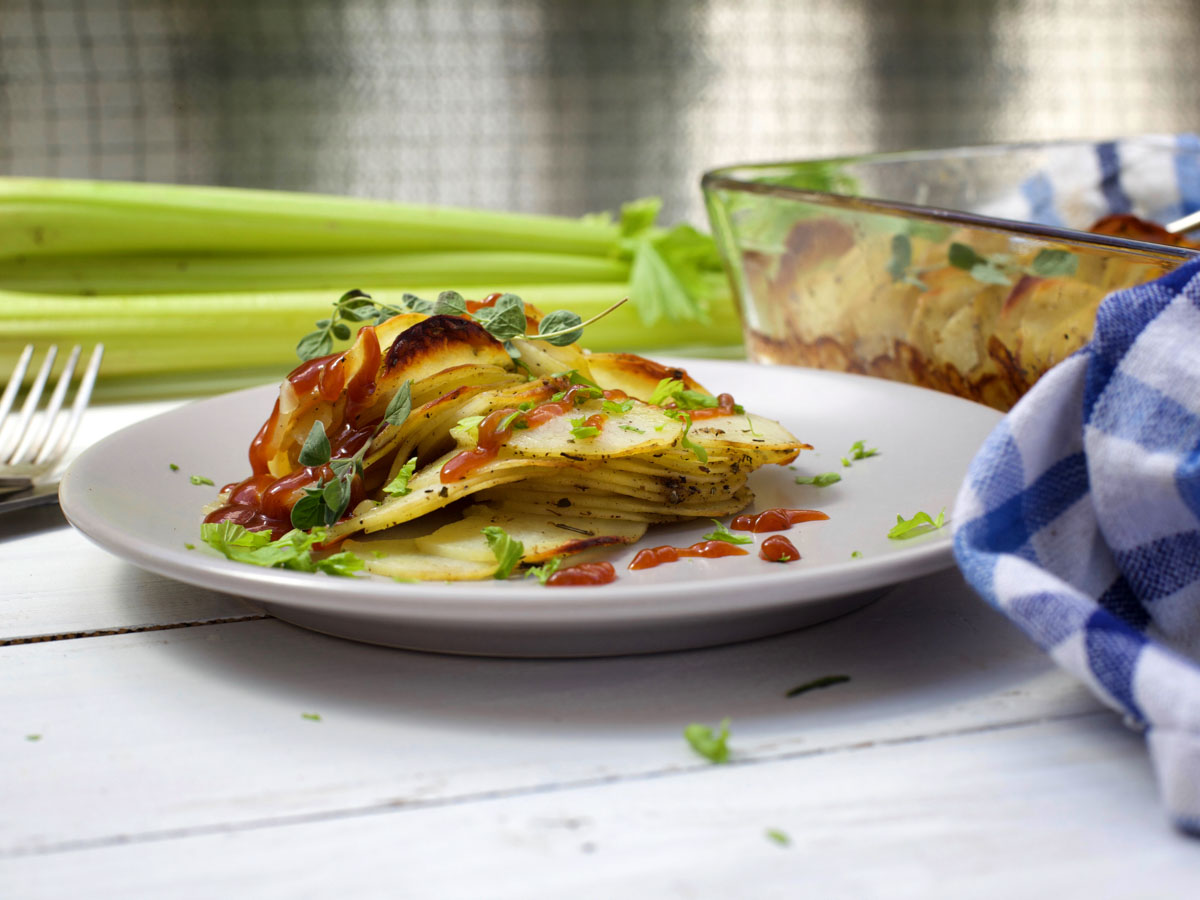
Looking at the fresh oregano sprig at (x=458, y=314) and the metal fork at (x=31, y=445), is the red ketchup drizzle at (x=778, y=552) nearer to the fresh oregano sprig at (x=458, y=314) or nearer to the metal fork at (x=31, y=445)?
the fresh oregano sprig at (x=458, y=314)

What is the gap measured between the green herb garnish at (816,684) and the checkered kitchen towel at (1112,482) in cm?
Result: 18

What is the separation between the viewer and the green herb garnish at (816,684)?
1.10 meters

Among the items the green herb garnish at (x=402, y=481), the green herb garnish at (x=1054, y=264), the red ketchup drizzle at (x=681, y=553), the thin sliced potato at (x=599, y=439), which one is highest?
the green herb garnish at (x=1054, y=264)

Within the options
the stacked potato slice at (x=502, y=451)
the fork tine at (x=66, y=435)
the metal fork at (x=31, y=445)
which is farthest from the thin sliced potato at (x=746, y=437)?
the fork tine at (x=66, y=435)

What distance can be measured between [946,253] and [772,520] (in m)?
0.88

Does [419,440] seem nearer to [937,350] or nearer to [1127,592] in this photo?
[1127,592]

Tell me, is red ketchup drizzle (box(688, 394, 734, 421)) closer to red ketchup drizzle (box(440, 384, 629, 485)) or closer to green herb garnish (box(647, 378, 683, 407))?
green herb garnish (box(647, 378, 683, 407))

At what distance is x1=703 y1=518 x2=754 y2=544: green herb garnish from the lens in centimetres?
141

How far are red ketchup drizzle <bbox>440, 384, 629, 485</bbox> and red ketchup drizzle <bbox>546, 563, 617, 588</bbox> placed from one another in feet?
0.66

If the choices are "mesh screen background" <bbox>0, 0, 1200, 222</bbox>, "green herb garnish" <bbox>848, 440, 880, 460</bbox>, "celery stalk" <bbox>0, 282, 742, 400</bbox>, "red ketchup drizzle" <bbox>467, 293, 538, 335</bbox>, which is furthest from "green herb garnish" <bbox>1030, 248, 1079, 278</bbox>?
"mesh screen background" <bbox>0, 0, 1200, 222</bbox>

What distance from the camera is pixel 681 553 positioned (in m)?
1.37

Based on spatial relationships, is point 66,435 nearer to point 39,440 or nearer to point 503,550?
point 39,440

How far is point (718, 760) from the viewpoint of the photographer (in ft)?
3.22

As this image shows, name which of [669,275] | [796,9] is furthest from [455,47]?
[669,275]
